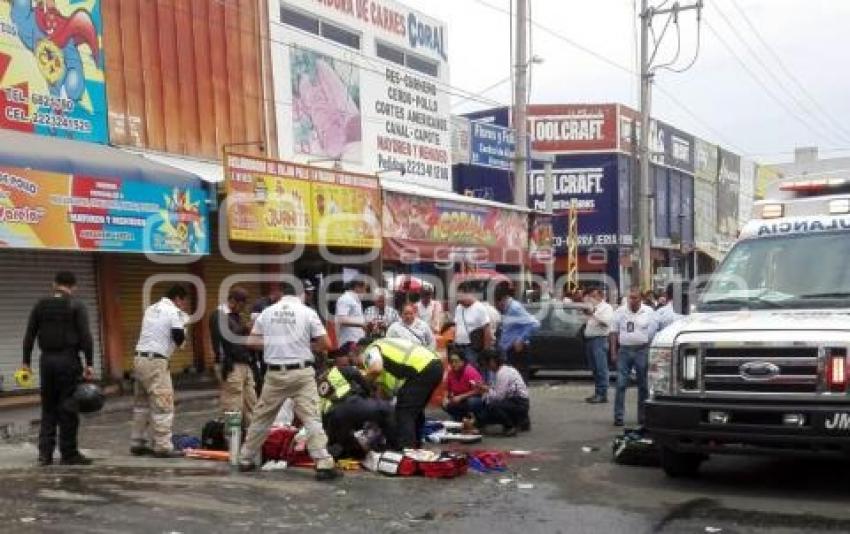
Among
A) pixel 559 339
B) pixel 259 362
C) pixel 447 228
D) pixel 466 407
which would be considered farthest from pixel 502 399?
pixel 447 228

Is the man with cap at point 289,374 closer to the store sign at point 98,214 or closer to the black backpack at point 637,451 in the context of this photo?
the black backpack at point 637,451

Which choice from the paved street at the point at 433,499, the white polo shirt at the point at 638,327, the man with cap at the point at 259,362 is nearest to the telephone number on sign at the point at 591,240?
the man with cap at the point at 259,362

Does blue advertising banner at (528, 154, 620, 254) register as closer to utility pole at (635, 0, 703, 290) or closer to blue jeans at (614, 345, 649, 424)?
utility pole at (635, 0, 703, 290)

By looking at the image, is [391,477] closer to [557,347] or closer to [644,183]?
[557,347]

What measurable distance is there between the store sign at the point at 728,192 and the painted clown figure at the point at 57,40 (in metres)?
41.8

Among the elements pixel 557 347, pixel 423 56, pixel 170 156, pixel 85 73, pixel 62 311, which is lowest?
pixel 557 347

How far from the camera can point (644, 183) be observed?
28.3 metres

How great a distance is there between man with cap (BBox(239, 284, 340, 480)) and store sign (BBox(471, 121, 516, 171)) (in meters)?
18.4

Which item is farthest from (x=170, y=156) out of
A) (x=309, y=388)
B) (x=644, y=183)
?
(x=644, y=183)

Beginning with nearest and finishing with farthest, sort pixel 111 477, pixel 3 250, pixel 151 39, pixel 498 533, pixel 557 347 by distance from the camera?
pixel 498 533
pixel 111 477
pixel 3 250
pixel 151 39
pixel 557 347

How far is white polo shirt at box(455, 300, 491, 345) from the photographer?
41.6 ft

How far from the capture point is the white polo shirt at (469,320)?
41.6 feet

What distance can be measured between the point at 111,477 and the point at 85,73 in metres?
7.98

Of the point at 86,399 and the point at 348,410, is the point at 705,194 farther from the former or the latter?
the point at 86,399
